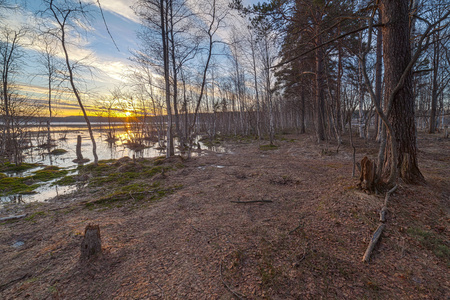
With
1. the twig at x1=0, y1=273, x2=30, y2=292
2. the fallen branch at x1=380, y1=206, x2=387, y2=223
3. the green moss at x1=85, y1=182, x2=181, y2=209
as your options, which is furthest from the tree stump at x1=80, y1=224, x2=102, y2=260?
the fallen branch at x1=380, y1=206, x2=387, y2=223

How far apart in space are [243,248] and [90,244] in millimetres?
2381

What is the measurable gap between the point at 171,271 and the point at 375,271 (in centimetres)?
262

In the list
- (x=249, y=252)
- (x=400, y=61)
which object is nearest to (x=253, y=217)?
(x=249, y=252)

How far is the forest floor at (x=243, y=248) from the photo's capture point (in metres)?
2.19

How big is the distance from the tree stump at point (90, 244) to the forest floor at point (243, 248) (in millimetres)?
143

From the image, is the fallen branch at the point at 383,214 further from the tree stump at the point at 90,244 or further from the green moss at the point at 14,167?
the green moss at the point at 14,167

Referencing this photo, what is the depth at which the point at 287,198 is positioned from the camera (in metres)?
4.68

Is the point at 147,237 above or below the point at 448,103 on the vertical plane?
below

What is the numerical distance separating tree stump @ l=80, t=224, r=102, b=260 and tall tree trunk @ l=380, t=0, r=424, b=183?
566 cm

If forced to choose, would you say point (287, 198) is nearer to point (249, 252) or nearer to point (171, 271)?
point (249, 252)

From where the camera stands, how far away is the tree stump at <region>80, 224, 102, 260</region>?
2844 mm

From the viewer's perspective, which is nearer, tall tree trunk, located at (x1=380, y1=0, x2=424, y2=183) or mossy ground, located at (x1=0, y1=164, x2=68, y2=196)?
tall tree trunk, located at (x1=380, y1=0, x2=424, y2=183)

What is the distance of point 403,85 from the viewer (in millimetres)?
3775

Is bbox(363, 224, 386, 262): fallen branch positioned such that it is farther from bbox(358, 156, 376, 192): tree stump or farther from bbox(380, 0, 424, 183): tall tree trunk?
bbox(380, 0, 424, 183): tall tree trunk
